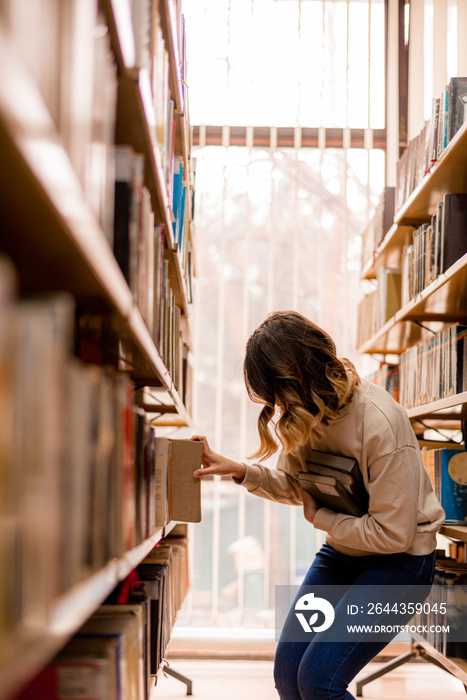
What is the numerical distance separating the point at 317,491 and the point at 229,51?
271 cm

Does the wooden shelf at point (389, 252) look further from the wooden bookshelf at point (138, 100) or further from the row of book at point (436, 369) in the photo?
the wooden bookshelf at point (138, 100)

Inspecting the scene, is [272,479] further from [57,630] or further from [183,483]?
[57,630]

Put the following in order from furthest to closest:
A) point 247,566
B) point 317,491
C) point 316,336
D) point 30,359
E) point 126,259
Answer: point 247,566
point 317,491
point 316,336
point 126,259
point 30,359

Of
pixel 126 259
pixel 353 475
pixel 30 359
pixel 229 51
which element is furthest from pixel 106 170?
pixel 229 51

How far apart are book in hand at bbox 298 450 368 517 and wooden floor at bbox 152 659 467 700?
1.31 metres

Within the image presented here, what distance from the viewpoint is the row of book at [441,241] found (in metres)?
2.09

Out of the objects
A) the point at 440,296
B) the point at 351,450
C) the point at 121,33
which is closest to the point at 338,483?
the point at 351,450

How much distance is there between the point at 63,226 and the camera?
2.05 feet

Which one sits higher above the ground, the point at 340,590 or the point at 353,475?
the point at 353,475

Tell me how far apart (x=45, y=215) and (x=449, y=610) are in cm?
203

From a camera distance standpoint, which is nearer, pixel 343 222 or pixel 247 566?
pixel 247 566

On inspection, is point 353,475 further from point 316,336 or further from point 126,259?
point 126,259

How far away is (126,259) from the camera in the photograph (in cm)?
95

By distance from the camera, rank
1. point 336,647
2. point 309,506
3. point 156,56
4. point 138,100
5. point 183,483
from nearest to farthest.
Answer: point 138,100
point 156,56
point 336,647
point 183,483
point 309,506
